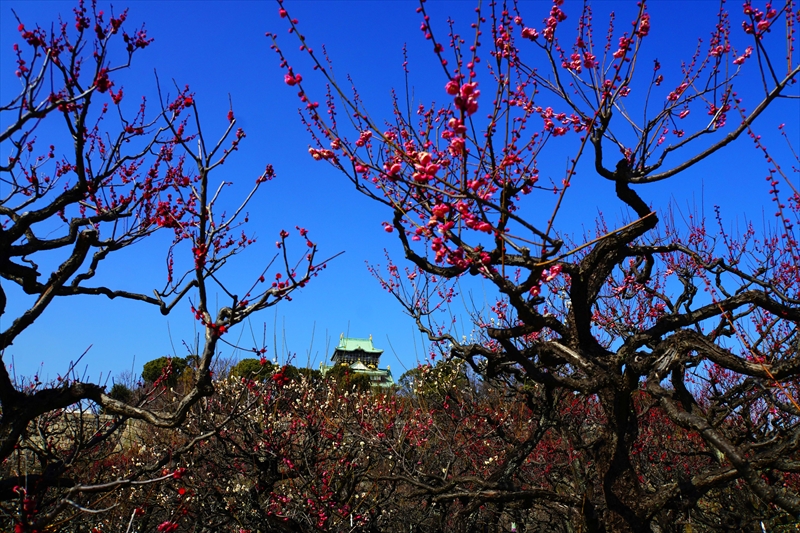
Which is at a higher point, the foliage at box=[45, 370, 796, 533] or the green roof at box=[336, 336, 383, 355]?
the green roof at box=[336, 336, 383, 355]

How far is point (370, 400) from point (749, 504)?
6.71 meters

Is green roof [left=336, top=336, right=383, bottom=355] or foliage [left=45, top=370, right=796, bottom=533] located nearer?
foliage [left=45, top=370, right=796, bottom=533]

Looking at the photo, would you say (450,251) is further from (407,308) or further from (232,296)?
(407,308)

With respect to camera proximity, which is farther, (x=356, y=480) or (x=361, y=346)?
(x=361, y=346)

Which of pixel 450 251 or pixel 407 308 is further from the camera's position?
pixel 407 308

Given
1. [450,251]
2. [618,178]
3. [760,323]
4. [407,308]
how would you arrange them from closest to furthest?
[450,251], [618,178], [760,323], [407,308]

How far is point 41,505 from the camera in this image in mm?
4227

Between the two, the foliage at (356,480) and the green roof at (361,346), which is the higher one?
the green roof at (361,346)

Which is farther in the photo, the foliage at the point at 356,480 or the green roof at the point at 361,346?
the green roof at the point at 361,346

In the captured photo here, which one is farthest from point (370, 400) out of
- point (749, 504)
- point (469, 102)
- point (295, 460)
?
point (469, 102)

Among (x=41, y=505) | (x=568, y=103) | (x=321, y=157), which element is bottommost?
(x=41, y=505)

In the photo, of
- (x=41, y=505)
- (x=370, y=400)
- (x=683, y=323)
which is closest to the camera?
(x=41, y=505)

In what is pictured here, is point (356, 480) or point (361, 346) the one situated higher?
point (361, 346)

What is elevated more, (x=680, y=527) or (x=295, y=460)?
(x=295, y=460)
